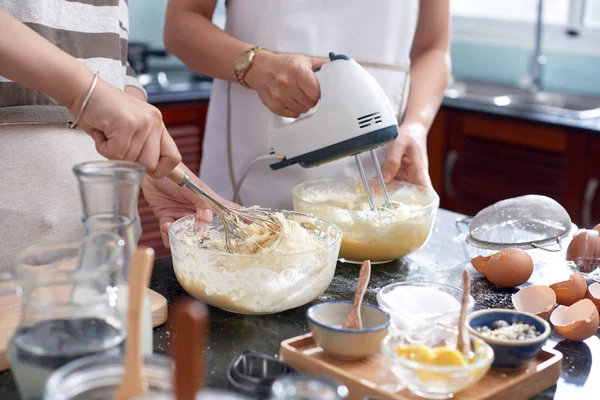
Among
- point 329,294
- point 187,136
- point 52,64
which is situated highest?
point 52,64

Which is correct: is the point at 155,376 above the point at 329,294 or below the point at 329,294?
above

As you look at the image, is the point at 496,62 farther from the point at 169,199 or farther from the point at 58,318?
the point at 58,318

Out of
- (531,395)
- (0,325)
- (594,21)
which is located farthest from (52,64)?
(594,21)

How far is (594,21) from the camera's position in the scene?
3238mm

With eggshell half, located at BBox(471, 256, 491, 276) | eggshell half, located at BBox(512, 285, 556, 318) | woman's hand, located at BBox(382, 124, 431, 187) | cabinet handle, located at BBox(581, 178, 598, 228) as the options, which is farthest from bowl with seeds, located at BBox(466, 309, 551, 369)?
cabinet handle, located at BBox(581, 178, 598, 228)

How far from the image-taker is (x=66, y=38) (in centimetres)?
128

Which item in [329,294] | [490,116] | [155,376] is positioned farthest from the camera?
[490,116]

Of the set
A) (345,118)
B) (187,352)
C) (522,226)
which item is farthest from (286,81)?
(187,352)

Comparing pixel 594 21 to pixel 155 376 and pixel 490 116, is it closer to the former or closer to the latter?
pixel 490 116

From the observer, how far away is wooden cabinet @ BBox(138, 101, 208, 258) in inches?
108

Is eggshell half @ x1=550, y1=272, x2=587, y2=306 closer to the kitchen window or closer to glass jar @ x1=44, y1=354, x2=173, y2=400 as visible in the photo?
glass jar @ x1=44, y1=354, x2=173, y2=400

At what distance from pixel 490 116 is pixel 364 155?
1.24 m

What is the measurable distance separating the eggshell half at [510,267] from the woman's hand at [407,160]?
0.34 meters

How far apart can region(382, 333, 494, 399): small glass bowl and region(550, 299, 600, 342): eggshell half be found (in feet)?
0.77
